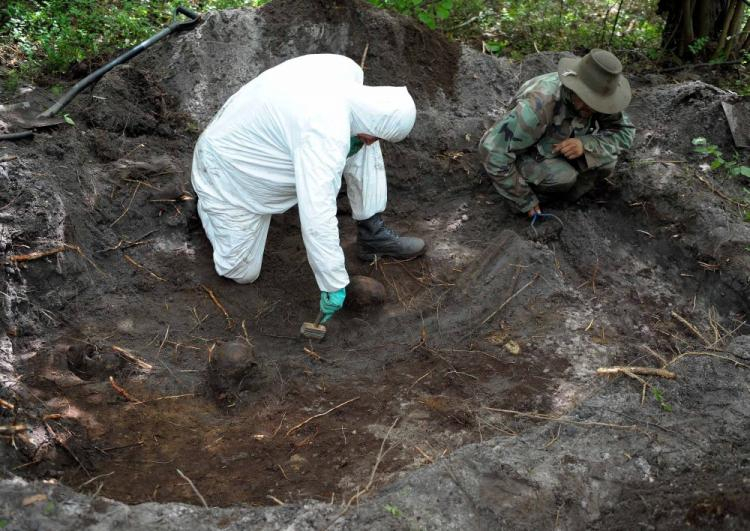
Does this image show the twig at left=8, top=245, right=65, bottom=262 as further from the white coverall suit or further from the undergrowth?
the undergrowth

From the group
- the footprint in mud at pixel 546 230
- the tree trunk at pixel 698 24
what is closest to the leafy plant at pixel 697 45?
the tree trunk at pixel 698 24

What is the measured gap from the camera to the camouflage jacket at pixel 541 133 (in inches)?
181

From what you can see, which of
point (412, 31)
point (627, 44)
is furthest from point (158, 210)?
point (627, 44)

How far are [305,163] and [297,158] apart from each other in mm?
63

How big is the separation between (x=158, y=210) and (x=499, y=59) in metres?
3.25

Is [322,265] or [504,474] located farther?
[322,265]

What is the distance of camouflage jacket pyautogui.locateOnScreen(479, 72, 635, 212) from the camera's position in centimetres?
460

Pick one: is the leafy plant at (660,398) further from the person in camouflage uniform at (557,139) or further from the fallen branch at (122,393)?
the fallen branch at (122,393)

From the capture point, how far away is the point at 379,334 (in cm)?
416

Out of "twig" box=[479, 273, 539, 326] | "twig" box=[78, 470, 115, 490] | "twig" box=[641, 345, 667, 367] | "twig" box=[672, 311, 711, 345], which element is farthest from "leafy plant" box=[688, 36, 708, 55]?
"twig" box=[78, 470, 115, 490]

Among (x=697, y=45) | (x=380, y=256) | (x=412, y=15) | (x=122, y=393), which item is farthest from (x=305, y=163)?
(x=697, y=45)

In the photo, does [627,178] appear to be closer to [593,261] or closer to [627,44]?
[593,261]

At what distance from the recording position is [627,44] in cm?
667

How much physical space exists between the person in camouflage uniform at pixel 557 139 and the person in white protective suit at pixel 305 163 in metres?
0.82
